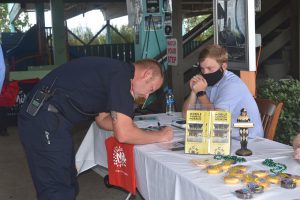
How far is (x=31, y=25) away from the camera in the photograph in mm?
10789

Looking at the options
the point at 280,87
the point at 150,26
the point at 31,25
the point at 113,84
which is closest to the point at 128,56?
the point at 31,25

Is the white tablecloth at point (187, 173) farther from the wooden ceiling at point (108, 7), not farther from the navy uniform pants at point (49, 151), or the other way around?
the wooden ceiling at point (108, 7)

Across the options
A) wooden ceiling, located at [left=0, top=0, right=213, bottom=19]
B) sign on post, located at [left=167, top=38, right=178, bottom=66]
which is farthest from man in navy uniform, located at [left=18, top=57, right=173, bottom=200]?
wooden ceiling, located at [left=0, top=0, right=213, bottom=19]

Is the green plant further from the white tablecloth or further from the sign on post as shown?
the sign on post

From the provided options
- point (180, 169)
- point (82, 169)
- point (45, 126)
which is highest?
point (45, 126)

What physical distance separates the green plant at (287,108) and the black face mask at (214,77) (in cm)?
94

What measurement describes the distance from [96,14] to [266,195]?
10.6 meters

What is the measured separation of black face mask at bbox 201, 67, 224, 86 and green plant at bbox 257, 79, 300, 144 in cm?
94

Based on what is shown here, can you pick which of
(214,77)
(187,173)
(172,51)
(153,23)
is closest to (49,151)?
(187,173)

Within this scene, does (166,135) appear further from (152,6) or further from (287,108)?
(152,6)

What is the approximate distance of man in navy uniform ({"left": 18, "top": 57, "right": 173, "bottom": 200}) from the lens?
225cm

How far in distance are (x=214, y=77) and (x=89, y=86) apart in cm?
99

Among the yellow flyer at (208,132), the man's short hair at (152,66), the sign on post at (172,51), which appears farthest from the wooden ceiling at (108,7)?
the yellow flyer at (208,132)

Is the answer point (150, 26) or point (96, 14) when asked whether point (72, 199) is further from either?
point (96, 14)
